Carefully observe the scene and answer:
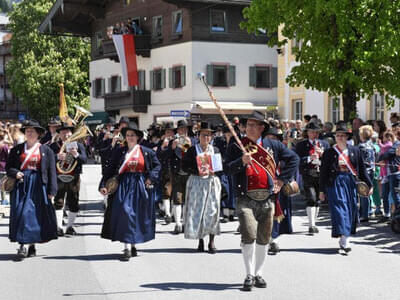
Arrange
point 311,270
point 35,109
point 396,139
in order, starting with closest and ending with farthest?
point 311,270, point 396,139, point 35,109

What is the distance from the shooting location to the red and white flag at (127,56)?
138 ft

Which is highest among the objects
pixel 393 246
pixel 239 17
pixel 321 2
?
pixel 239 17

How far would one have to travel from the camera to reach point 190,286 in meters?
8.17

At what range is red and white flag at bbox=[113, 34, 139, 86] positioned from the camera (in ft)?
138

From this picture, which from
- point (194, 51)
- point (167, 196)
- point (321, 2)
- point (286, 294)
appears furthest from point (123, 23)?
point (286, 294)

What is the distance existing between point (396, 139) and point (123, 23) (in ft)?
105

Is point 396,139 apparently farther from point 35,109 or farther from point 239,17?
point 35,109

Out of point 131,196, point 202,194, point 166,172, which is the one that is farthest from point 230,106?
point 131,196

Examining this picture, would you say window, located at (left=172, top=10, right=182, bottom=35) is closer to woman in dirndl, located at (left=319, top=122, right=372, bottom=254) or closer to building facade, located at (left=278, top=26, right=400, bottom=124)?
building facade, located at (left=278, top=26, right=400, bottom=124)

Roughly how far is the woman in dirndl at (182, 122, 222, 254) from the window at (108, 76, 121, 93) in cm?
3621

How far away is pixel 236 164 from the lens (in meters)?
8.14

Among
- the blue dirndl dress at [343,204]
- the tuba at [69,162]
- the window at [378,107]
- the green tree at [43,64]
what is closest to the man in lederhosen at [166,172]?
the tuba at [69,162]

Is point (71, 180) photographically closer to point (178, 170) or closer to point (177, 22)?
point (178, 170)

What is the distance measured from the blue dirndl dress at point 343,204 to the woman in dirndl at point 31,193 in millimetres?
4122
